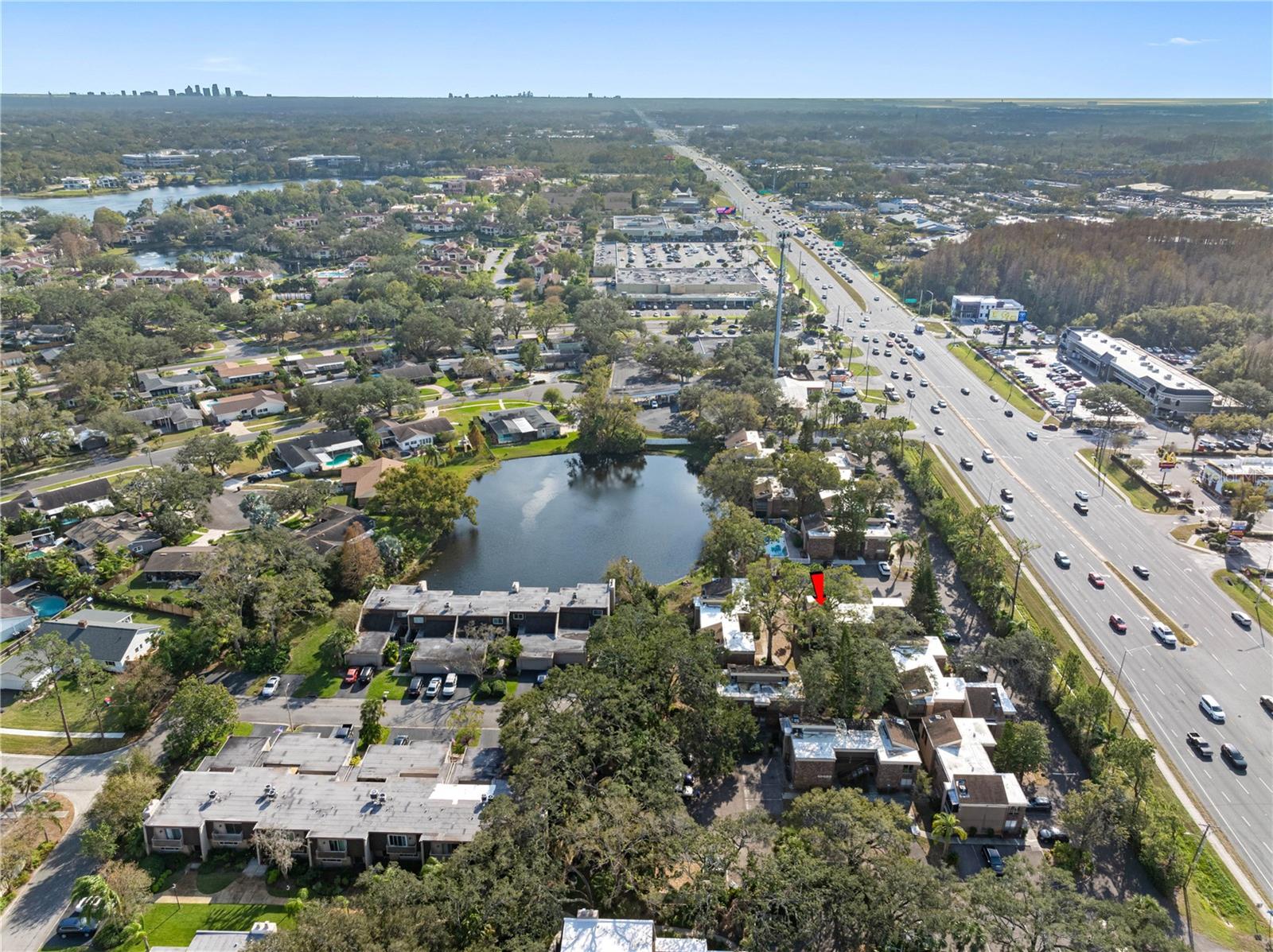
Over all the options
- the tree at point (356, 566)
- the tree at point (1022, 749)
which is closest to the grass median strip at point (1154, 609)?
the tree at point (1022, 749)

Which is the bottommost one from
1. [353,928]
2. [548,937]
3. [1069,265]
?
[548,937]

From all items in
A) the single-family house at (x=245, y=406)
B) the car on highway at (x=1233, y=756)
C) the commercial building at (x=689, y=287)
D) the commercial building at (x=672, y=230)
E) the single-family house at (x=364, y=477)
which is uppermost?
the commercial building at (x=672, y=230)

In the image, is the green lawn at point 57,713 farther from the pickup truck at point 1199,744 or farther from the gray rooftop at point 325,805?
the pickup truck at point 1199,744

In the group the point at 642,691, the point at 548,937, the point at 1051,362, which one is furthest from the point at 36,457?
the point at 1051,362

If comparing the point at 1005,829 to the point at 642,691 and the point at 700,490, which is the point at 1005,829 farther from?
the point at 700,490

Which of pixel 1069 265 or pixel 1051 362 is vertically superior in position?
pixel 1069 265

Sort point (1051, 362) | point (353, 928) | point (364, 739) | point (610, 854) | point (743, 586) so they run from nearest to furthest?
point (353, 928) → point (610, 854) → point (364, 739) → point (743, 586) → point (1051, 362)
